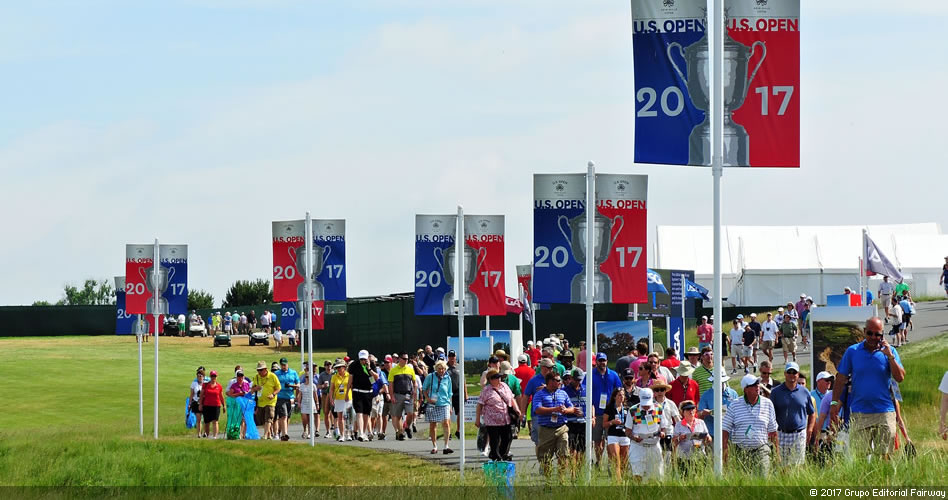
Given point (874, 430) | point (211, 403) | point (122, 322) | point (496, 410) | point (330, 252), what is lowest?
point (211, 403)

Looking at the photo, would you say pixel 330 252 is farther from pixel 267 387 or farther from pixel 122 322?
pixel 122 322

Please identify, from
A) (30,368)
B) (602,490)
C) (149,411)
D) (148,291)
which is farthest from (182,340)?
(602,490)

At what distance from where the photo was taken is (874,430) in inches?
631

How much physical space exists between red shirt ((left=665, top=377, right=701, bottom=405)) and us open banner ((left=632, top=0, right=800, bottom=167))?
550cm

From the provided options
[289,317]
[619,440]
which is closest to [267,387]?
[289,317]

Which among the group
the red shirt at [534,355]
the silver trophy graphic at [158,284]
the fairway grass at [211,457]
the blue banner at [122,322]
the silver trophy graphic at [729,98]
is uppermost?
the silver trophy graphic at [729,98]

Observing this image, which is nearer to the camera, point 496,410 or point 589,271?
point 589,271

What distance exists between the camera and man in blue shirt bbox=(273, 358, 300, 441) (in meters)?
32.1

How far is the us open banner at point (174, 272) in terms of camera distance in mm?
34906

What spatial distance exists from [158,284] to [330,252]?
20.1 ft

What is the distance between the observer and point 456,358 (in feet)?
99.5

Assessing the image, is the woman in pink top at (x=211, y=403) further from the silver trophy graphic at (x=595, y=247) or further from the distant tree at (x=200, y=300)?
the distant tree at (x=200, y=300)

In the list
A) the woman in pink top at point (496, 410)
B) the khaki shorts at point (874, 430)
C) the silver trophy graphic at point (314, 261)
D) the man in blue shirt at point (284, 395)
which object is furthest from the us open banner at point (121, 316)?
the khaki shorts at point (874, 430)

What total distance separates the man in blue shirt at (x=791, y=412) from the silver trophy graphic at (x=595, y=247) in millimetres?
3449
